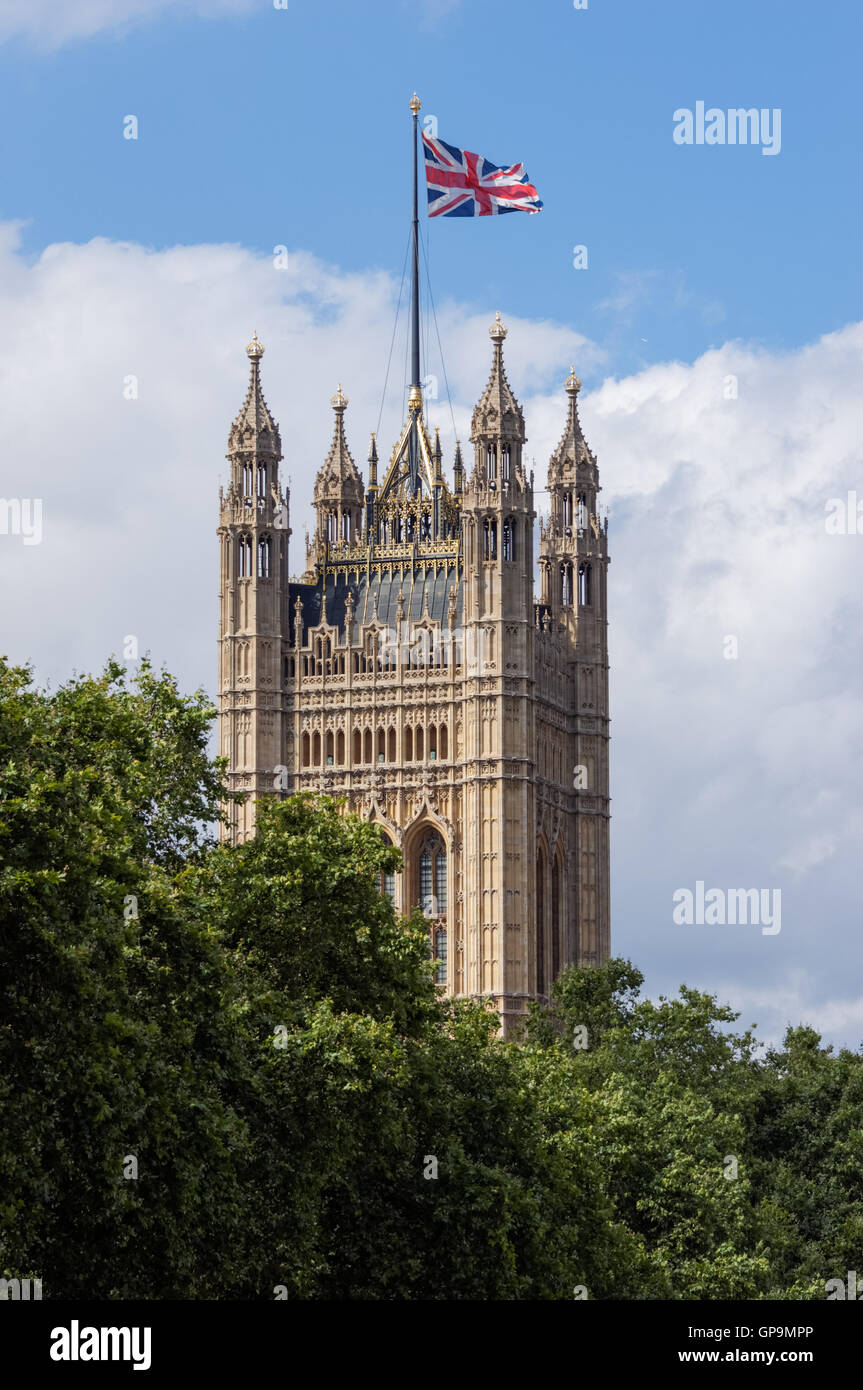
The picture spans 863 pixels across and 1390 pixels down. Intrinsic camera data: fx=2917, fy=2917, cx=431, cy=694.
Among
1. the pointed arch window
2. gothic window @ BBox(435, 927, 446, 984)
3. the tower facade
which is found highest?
the tower facade

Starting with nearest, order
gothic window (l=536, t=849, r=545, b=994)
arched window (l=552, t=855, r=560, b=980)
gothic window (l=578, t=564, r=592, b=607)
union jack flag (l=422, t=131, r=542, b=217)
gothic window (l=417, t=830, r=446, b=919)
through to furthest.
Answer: union jack flag (l=422, t=131, r=542, b=217), gothic window (l=417, t=830, r=446, b=919), gothic window (l=536, t=849, r=545, b=994), arched window (l=552, t=855, r=560, b=980), gothic window (l=578, t=564, r=592, b=607)

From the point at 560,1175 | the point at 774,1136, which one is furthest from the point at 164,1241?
the point at 774,1136

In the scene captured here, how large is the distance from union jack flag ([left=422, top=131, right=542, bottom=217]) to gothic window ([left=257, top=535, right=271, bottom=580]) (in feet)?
65.9

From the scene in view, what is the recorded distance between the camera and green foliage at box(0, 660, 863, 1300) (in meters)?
45.8

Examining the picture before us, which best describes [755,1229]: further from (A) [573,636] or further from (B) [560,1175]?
(A) [573,636]

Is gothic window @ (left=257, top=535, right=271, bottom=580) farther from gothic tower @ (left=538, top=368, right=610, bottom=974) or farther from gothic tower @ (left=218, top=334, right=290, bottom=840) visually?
gothic tower @ (left=538, top=368, right=610, bottom=974)

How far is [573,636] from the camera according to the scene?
139m

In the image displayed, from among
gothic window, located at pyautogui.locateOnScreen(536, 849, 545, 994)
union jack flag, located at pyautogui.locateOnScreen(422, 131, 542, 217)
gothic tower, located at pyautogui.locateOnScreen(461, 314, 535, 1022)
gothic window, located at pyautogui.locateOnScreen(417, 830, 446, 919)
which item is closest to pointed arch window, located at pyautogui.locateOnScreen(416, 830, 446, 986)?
gothic window, located at pyautogui.locateOnScreen(417, 830, 446, 919)

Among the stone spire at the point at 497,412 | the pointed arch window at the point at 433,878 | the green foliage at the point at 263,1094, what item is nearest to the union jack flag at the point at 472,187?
the stone spire at the point at 497,412

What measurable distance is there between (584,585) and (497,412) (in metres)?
10.7

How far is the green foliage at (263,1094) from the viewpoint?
4584 centimetres

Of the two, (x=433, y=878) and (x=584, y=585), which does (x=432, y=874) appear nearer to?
(x=433, y=878)

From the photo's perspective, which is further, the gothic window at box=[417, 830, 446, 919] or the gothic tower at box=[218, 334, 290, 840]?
the gothic tower at box=[218, 334, 290, 840]
